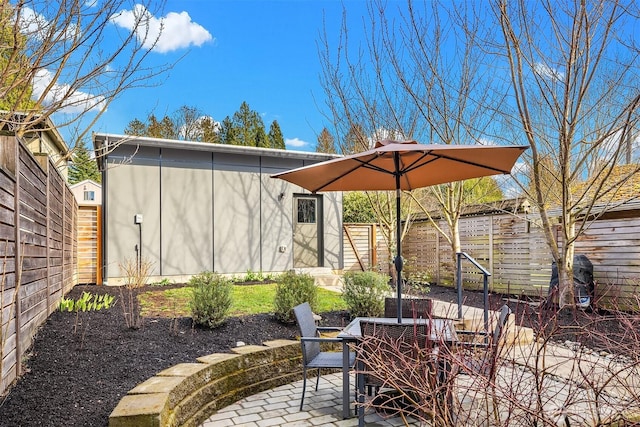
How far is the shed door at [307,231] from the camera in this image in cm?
1220

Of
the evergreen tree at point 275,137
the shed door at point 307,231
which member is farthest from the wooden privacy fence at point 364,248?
the evergreen tree at point 275,137

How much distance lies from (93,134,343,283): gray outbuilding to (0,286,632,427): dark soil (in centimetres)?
432

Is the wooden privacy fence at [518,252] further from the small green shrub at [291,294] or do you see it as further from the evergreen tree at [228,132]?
the evergreen tree at [228,132]

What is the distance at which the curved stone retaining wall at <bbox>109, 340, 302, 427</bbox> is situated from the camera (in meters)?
2.68

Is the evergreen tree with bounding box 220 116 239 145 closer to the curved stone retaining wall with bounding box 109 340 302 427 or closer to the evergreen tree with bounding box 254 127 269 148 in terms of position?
the evergreen tree with bounding box 254 127 269 148

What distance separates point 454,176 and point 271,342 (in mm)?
2620

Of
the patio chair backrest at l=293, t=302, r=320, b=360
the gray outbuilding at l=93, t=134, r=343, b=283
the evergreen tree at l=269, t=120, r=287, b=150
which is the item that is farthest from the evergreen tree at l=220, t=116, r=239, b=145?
the patio chair backrest at l=293, t=302, r=320, b=360

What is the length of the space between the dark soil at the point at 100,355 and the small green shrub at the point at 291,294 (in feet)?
0.49

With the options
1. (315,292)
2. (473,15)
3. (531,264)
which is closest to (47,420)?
(315,292)

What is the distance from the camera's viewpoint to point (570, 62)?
5.79 metres

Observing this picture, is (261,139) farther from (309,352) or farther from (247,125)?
(309,352)

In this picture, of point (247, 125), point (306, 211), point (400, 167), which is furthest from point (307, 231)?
point (247, 125)

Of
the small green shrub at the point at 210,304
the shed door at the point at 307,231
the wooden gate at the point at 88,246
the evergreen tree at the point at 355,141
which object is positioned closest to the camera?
the small green shrub at the point at 210,304

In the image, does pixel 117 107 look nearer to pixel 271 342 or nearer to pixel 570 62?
pixel 271 342
